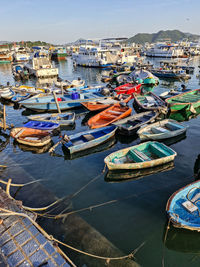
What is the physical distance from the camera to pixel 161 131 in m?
18.5

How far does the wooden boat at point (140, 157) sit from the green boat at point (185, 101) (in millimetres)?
12340

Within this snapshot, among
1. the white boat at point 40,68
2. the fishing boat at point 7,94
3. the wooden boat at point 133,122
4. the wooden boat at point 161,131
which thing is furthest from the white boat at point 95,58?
the wooden boat at point 161,131

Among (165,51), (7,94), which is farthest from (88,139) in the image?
(165,51)

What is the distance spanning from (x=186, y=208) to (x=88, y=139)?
10.5m

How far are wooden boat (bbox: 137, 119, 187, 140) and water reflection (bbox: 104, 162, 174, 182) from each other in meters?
3.65

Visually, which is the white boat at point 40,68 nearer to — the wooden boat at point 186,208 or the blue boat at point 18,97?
the blue boat at point 18,97

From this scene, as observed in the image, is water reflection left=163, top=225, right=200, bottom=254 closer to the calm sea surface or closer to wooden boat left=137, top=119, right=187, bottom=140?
the calm sea surface

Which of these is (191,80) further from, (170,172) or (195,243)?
(195,243)

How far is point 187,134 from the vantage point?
69.2 feet

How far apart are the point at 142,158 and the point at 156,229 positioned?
5.66 metres

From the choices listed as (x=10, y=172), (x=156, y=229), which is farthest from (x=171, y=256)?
(x=10, y=172)

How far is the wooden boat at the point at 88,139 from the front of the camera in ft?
55.3

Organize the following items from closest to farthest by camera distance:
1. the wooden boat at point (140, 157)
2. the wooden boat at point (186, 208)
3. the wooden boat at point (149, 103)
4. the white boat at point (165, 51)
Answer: the wooden boat at point (186, 208), the wooden boat at point (140, 157), the wooden boat at point (149, 103), the white boat at point (165, 51)

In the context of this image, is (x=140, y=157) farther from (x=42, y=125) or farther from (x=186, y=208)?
(x=42, y=125)
